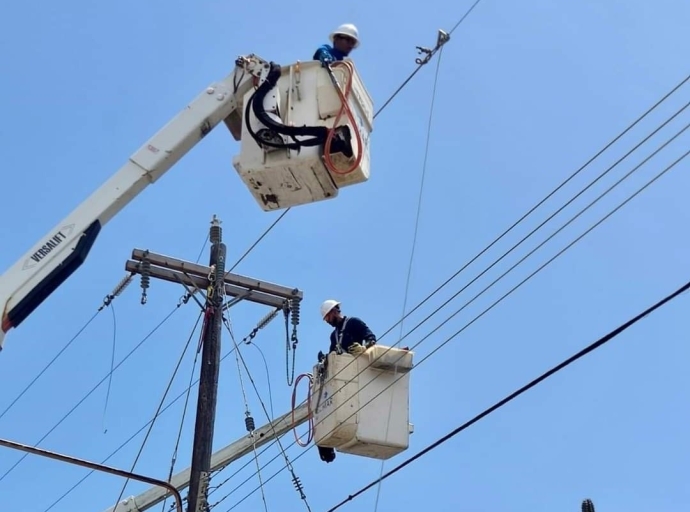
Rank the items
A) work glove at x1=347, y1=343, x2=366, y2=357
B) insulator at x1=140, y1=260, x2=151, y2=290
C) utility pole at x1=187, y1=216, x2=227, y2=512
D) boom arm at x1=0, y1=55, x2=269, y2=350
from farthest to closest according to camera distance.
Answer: insulator at x1=140, y1=260, x2=151, y2=290 < utility pole at x1=187, y1=216, x2=227, y2=512 < work glove at x1=347, y1=343, x2=366, y2=357 < boom arm at x1=0, y1=55, x2=269, y2=350

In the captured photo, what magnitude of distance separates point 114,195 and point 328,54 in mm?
1691

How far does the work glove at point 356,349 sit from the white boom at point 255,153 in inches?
97.4

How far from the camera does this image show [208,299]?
13.4 m

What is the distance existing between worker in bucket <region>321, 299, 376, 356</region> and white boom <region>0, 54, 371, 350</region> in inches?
102

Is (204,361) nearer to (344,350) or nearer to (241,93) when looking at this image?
(344,350)

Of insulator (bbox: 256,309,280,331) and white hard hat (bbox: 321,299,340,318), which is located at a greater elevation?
insulator (bbox: 256,309,280,331)

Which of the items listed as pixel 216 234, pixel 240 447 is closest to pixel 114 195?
pixel 216 234

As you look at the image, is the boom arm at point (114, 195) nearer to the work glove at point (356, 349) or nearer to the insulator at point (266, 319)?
the work glove at point (356, 349)

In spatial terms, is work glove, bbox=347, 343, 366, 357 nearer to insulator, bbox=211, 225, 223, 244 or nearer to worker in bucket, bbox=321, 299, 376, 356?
worker in bucket, bbox=321, 299, 376, 356

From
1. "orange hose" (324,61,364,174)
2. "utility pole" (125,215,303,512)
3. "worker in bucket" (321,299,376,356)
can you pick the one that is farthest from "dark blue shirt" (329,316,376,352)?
"orange hose" (324,61,364,174)

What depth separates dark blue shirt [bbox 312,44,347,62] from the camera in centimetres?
828

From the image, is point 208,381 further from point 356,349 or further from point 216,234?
point 356,349

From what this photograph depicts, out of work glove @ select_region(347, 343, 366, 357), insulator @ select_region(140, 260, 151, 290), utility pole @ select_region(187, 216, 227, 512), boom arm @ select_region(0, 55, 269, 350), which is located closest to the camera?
boom arm @ select_region(0, 55, 269, 350)

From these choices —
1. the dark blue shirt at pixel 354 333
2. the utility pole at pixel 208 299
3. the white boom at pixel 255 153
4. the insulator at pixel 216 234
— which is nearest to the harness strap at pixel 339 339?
the dark blue shirt at pixel 354 333
